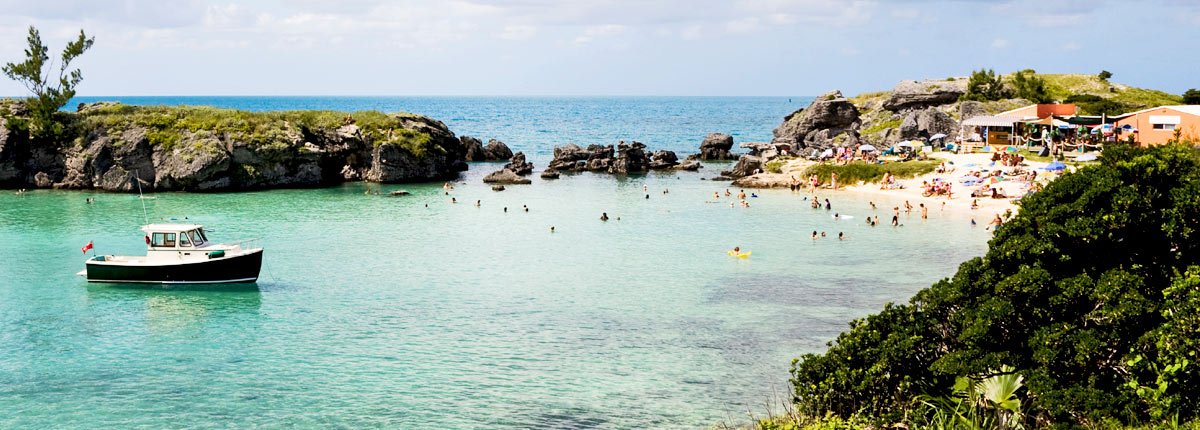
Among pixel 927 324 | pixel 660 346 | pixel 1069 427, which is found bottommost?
pixel 660 346

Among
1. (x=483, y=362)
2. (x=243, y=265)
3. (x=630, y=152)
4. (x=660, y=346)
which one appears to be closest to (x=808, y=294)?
(x=660, y=346)

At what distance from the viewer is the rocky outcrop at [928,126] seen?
317 feet

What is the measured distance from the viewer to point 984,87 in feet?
366

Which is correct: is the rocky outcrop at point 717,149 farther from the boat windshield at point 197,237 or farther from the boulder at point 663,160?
the boat windshield at point 197,237

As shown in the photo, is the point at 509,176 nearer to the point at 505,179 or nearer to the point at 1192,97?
the point at 505,179

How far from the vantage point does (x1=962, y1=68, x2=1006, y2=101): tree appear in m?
109

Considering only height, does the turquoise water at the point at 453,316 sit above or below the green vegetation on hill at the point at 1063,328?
below

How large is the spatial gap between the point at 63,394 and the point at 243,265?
1519cm

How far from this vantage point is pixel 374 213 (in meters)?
66.7

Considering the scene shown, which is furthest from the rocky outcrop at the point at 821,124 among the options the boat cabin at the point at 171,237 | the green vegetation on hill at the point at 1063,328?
the green vegetation on hill at the point at 1063,328

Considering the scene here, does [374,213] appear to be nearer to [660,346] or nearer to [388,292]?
[388,292]

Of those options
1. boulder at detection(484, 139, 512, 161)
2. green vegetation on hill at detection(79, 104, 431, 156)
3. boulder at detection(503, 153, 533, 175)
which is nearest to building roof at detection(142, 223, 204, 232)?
green vegetation on hill at detection(79, 104, 431, 156)

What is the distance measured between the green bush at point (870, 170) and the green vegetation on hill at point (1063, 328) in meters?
58.6

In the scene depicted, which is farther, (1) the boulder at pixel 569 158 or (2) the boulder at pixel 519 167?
(1) the boulder at pixel 569 158
